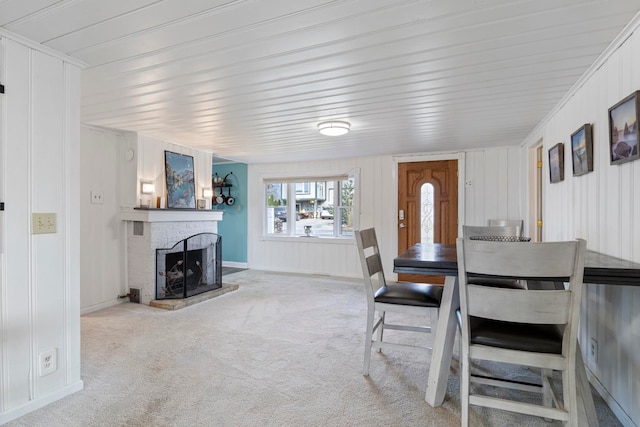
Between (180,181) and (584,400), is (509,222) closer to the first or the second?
(584,400)

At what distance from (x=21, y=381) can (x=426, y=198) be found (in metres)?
4.97

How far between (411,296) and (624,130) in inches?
59.0

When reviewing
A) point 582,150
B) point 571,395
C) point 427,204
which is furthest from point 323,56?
point 427,204

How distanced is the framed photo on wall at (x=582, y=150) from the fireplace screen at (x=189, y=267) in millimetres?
4120

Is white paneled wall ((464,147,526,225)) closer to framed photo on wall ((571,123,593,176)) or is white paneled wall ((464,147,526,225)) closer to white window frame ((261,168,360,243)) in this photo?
white window frame ((261,168,360,243))

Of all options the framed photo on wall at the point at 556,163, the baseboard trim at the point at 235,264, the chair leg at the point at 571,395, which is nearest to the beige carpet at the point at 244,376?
the chair leg at the point at 571,395

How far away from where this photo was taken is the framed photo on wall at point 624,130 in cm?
167

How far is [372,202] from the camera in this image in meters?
5.74

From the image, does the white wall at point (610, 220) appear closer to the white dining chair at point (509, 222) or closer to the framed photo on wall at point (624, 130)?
the framed photo on wall at point (624, 130)

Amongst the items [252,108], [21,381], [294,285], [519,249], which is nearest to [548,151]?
[519,249]

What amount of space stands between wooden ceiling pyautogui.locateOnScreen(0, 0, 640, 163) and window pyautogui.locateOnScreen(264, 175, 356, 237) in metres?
2.54

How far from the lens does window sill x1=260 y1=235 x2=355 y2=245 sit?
5990mm

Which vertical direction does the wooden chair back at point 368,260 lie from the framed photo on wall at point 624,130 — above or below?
below

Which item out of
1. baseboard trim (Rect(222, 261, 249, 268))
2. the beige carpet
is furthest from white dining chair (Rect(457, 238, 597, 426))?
baseboard trim (Rect(222, 261, 249, 268))
